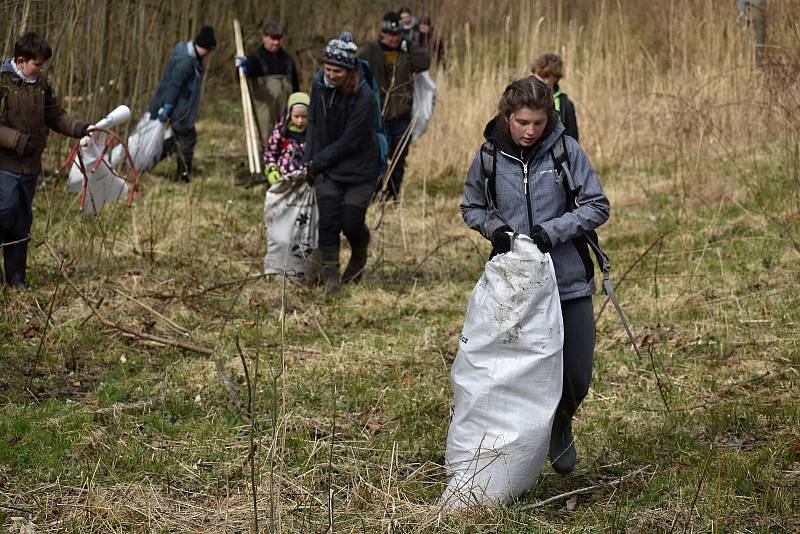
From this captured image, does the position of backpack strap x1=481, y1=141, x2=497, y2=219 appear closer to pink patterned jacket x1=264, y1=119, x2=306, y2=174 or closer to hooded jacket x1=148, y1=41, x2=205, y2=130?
pink patterned jacket x1=264, y1=119, x2=306, y2=174

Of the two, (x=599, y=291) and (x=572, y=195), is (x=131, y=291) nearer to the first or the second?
(x=599, y=291)

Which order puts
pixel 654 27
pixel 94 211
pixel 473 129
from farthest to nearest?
pixel 654 27
pixel 473 129
pixel 94 211

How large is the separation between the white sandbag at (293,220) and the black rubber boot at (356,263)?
0.33 m

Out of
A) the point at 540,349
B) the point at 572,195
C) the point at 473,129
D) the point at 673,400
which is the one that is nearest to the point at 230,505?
the point at 540,349

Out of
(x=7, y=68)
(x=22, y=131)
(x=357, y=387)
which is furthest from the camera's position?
(x=22, y=131)

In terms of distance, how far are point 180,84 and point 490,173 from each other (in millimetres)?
7764

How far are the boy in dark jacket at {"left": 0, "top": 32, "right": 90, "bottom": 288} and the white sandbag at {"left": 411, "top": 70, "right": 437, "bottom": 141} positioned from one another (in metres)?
4.03

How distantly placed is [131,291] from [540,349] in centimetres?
390

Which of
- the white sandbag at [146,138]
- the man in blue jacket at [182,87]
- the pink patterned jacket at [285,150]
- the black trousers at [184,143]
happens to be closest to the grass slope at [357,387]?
the pink patterned jacket at [285,150]

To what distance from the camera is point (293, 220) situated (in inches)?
299

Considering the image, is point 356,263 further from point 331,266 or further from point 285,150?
point 285,150

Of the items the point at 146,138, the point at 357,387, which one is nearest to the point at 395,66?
the point at 146,138

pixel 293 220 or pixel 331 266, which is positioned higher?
pixel 293 220

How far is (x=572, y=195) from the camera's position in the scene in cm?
405
